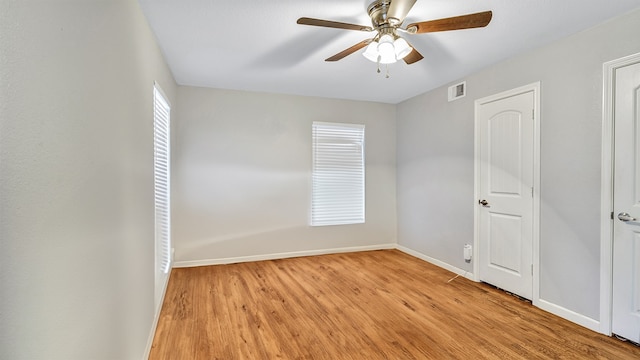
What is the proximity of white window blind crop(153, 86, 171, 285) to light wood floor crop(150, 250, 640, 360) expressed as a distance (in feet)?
1.37

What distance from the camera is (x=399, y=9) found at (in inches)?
74.2

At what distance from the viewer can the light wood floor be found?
7.17 feet

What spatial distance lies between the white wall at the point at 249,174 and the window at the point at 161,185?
55 cm

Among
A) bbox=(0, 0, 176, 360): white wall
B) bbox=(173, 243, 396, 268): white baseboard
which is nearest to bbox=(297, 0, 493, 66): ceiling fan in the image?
bbox=(0, 0, 176, 360): white wall

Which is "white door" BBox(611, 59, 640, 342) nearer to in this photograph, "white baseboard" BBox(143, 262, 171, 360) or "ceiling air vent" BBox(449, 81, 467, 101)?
"ceiling air vent" BBox(449, 81, 467, 101)

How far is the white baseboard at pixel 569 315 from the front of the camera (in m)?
2.47

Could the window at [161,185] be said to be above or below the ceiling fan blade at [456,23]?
below

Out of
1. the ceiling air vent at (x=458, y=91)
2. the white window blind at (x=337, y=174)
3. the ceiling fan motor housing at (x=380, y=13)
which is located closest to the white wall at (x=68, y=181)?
the ceiling fan motor housing at (x=380, y=13)

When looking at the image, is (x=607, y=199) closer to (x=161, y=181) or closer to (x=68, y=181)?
(x=68, y=181)

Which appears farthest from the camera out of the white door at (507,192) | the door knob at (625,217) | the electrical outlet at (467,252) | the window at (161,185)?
the electrical outlet at (467,252)

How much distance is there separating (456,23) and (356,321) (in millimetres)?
2426

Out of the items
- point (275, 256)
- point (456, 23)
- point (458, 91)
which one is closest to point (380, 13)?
point (456, 23)

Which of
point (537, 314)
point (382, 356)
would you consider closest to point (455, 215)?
point (537, 314)

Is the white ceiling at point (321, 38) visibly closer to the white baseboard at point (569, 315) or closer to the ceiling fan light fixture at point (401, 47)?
the ceiling fan light fixture at point (401, 47)
